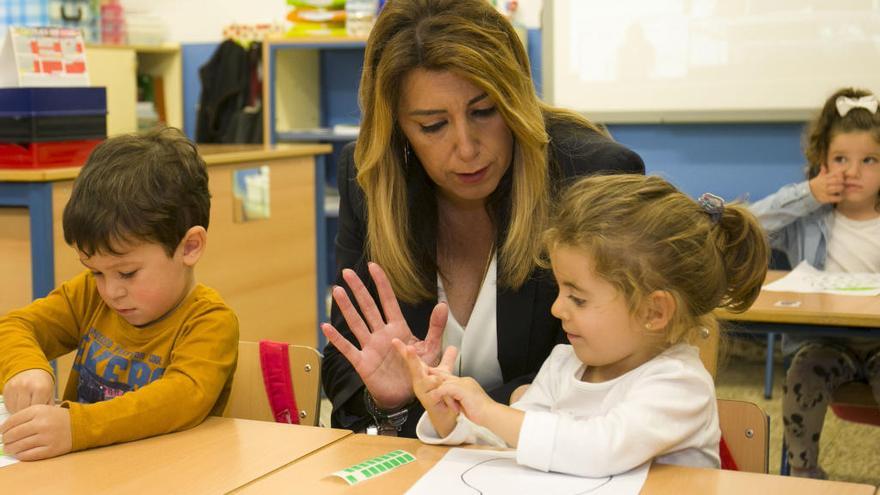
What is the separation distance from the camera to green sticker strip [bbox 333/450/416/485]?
Result: 1241mm

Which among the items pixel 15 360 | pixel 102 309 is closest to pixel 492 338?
pixel 102 309

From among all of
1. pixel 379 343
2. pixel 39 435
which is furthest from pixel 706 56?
pixel 39 435

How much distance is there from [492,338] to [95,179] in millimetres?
699

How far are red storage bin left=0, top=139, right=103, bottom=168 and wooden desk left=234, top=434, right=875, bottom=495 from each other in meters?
1.61

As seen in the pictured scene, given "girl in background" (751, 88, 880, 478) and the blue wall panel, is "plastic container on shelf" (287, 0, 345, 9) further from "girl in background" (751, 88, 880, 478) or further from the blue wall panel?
"girl in background" (751, 88, 880, 478)

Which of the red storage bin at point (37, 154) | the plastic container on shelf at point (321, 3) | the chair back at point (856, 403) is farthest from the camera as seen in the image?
the plastic container on shelf at point (321, 3)

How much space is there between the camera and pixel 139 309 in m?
1.62

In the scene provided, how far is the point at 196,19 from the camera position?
6.00 metres

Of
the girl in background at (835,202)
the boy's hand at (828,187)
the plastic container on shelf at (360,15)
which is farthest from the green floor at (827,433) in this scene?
the plastic container on shelf at (360,15)

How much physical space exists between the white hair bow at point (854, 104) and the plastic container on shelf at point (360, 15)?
8.00 ft

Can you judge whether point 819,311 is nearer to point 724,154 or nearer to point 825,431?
point 825,431

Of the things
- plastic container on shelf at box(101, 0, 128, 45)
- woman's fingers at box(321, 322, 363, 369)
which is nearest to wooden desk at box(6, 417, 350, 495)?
woman's fingers at box(321, 322, 363, 369)

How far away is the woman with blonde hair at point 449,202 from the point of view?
163 centimetres

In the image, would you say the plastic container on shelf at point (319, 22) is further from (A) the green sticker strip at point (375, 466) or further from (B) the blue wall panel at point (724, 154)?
(A) the green sticker strip at point (375, 466)
